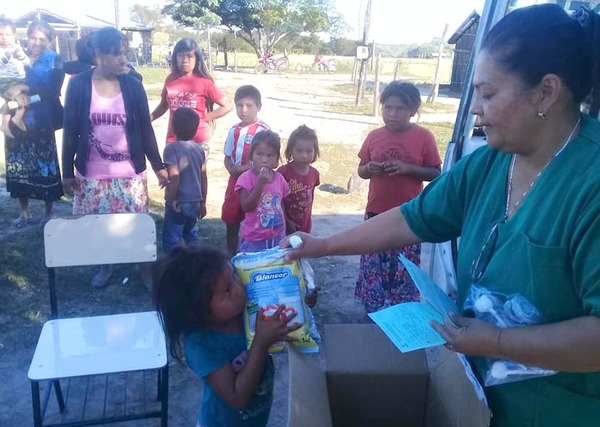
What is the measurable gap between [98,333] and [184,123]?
6.36ft

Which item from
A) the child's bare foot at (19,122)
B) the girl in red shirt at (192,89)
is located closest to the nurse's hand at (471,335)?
the girl in red shirt at (192,89)

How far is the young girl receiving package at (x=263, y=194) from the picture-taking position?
136 inches

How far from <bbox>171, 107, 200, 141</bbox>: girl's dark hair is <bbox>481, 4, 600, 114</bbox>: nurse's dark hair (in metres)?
3.11

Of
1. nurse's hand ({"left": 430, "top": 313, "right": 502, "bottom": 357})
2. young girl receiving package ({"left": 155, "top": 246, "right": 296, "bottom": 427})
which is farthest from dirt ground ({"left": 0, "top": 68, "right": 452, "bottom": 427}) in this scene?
nurse's hand ({"left": 430, "top": 313, "right": 502, "bottom": 357})

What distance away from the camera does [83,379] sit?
10.3 feet

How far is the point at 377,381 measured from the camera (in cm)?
177

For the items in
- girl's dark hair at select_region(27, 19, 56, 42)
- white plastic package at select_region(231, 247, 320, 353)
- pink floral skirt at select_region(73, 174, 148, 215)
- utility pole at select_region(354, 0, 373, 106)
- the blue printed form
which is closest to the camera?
the blue printed form

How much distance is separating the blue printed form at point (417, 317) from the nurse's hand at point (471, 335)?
0.9 inches

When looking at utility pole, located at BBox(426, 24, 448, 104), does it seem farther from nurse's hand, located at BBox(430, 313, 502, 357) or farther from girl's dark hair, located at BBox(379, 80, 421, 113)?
nurse's hand, located at BBox(430, 313, 502, 357)

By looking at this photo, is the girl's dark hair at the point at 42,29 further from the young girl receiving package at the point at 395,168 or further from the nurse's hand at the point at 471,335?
the nurse's hand at the point at 471,335

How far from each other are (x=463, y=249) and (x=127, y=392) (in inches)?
87.5

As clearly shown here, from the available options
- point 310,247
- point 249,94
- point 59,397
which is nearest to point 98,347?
point 59,397

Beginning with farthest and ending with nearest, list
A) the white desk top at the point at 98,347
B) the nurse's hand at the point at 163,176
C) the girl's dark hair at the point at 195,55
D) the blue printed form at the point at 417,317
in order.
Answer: the girl's dark hair at the point at 195,55 → the nurse's hand at the point at 163,176 → the white desk top at the point at 98,347 → the blue printed form at the point at 417,317

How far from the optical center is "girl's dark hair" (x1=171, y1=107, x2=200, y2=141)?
408 centimetres
